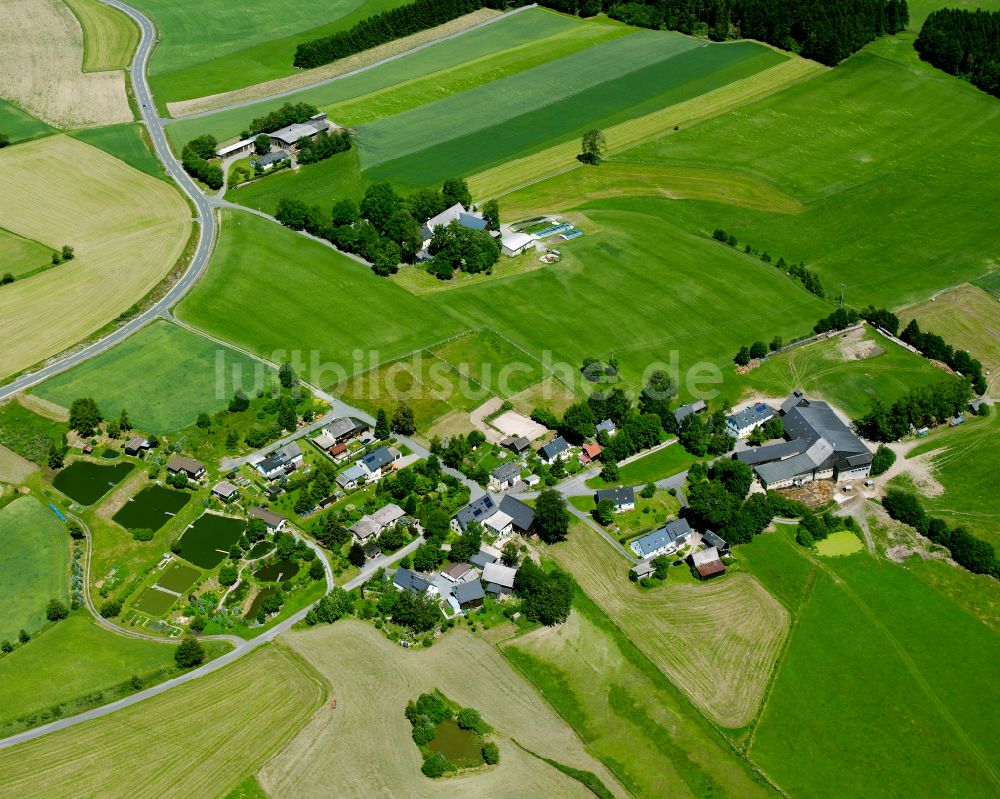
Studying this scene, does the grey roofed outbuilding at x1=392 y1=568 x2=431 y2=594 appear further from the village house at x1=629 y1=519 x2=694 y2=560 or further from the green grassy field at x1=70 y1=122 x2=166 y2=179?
the green grassy field at x1=70 y1=122 x2=166 y2=179

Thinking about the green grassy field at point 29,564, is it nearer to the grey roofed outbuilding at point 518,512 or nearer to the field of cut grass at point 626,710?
the grey roofed outbuilding at point 518,512

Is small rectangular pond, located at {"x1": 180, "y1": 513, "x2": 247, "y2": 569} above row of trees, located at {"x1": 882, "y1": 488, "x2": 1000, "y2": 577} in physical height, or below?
above

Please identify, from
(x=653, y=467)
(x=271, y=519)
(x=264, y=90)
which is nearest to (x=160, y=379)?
(x=271, y=519)

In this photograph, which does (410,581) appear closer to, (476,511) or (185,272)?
(476,511)

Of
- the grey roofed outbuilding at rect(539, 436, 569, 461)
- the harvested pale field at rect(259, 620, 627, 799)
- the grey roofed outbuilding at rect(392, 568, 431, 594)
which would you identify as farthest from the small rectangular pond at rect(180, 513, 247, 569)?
the grey roofed outbuilding at rect(539, 436, 569, 461)

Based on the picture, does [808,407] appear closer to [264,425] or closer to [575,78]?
[264,425]
